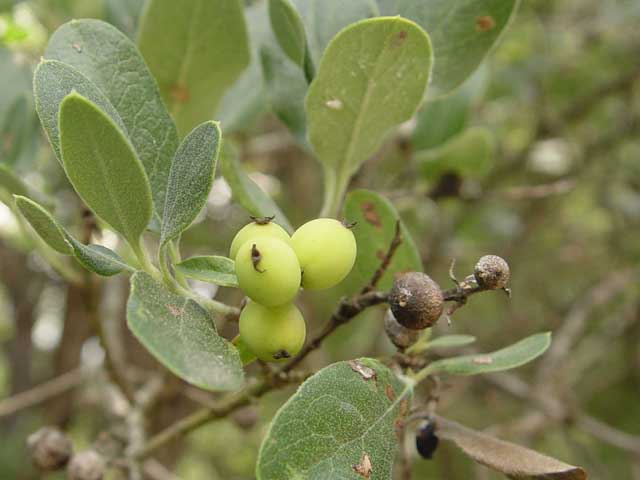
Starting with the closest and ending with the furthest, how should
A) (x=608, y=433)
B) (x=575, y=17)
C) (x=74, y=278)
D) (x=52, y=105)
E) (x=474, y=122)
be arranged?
1. (x=52, y=105)
2. (x=74, y=278)
3. (x=608, y=433)
4. (x=474, y=122)
5. (x=575, y=17)

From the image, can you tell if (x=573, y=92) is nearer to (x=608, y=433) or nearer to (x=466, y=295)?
(x=608, y=433)

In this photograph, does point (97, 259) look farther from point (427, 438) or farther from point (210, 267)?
point (427, 438)

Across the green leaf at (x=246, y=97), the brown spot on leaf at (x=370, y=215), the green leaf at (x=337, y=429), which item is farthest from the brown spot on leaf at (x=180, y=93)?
the green leaf at (x=337, y=429)

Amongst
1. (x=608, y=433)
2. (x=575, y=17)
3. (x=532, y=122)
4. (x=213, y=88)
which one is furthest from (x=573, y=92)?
(x=213, y=88)

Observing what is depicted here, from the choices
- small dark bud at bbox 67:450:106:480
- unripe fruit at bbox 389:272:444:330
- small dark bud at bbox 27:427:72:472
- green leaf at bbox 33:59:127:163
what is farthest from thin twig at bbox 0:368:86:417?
unripe fruit at bbox 389:272:444:330

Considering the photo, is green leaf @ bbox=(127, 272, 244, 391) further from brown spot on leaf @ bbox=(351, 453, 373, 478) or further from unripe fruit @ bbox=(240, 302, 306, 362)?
brown spot on leaf @ bbox=(351, 453, 373, 478)

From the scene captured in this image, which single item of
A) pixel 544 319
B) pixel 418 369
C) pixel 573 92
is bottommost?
pixel 544 319
